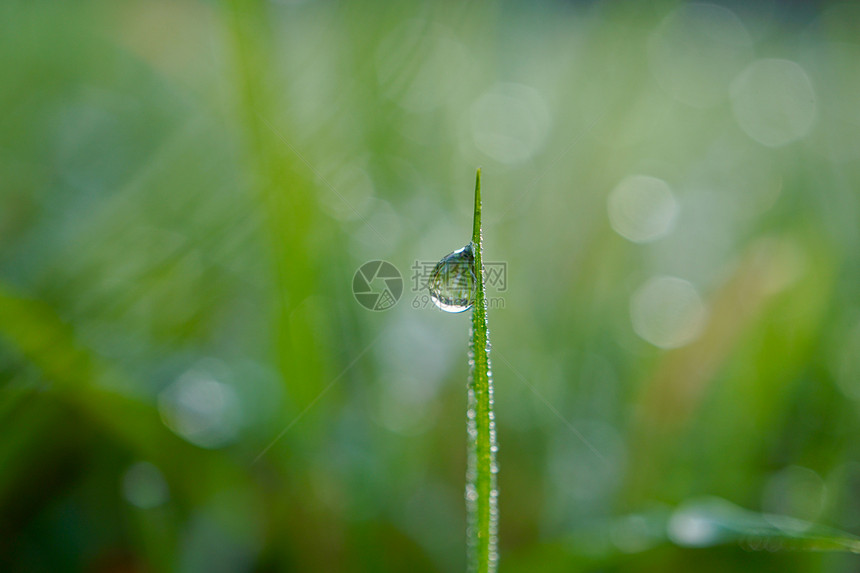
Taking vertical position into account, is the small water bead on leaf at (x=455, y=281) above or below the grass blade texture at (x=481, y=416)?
above

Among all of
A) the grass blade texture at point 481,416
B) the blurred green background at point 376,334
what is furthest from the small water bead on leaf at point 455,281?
the blurred green background at point 376,334

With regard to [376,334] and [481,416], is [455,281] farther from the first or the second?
[376,334]

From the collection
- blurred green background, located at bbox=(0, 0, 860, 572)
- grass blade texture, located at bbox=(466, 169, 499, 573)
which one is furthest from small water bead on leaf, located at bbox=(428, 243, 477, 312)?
blurred green background, located at bbox=(0, 0, 860, 572)

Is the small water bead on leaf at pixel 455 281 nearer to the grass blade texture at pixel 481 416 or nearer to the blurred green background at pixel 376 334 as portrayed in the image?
the grass blade texture at pixel 481 416

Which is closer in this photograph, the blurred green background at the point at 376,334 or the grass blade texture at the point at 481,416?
the grass blade texture at the point at 481,416

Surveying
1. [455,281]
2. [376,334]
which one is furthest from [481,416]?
[376,334]

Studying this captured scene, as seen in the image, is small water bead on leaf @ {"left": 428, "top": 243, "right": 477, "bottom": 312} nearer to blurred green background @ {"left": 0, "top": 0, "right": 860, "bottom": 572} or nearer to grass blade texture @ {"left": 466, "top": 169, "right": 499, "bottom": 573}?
grass blade texture @ {"left": 466, "top": 169, "right": 499, "bottom": 573}

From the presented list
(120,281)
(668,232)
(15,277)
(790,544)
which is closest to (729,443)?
(790,544)
